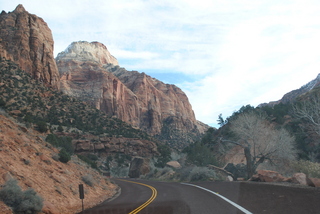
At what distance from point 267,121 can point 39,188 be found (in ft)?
130

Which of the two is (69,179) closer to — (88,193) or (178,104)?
(88,193)

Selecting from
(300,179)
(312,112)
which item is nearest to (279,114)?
(312,112)

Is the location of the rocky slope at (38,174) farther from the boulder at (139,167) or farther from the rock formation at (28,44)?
the rock formation at (28,44)

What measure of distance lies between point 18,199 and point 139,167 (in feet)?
134

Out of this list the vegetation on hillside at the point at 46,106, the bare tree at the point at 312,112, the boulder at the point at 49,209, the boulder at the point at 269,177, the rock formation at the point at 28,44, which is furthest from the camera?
the rock formation at the point at 28,44

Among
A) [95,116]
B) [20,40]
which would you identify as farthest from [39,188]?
[20,40]

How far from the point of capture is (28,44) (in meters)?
72.8

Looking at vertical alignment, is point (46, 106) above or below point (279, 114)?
above

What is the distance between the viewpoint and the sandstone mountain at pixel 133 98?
110 metres

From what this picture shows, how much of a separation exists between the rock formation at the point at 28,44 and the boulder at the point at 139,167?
37.6m

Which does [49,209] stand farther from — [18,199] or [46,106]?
[46,106]

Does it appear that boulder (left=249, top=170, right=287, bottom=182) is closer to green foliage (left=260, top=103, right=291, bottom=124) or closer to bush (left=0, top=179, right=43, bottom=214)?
bush (left=0, top=179, right=43, bottom=214)

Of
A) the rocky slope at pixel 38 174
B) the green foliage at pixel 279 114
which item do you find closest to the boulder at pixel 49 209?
the rocky slope at pixel 38 174

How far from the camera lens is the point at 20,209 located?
908 cm
